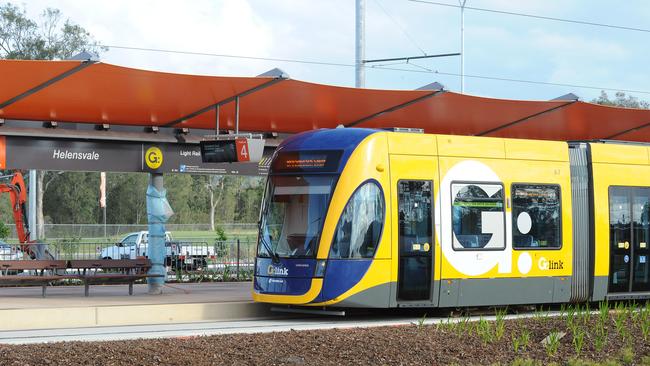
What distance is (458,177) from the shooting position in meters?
16.7

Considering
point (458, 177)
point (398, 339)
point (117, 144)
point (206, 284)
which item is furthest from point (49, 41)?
point (398, 339)

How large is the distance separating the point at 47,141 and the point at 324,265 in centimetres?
598

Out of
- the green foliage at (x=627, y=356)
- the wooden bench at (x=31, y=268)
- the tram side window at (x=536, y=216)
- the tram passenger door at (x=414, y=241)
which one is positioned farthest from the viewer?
the wooden bench at (x=31, y=268)

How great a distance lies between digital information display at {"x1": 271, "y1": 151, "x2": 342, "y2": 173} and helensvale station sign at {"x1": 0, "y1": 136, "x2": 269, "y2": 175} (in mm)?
3551

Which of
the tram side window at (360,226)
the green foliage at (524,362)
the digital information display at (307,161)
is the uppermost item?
the digital information display at (307,161)

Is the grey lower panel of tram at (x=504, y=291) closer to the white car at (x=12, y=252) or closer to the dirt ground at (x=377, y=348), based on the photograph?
the dirt ground at (x=377, y=348)

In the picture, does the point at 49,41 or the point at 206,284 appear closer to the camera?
the point at 206,284

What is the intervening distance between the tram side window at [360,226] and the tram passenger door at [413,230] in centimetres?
33

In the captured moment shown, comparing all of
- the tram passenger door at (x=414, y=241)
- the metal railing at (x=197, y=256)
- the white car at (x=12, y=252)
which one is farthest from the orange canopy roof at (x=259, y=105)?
the white car at (x=12, y=252)

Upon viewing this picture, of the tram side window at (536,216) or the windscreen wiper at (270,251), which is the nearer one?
the windscreen wiper at (270,251)

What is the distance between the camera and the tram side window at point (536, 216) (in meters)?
17.1

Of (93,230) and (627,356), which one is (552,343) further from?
(93,230)

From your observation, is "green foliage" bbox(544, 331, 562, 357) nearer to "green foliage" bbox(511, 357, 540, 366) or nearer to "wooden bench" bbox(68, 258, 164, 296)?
"green foliage" bbox(511, 357, 540, 366)

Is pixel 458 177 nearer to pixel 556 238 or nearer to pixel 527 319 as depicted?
pixel 556 238
